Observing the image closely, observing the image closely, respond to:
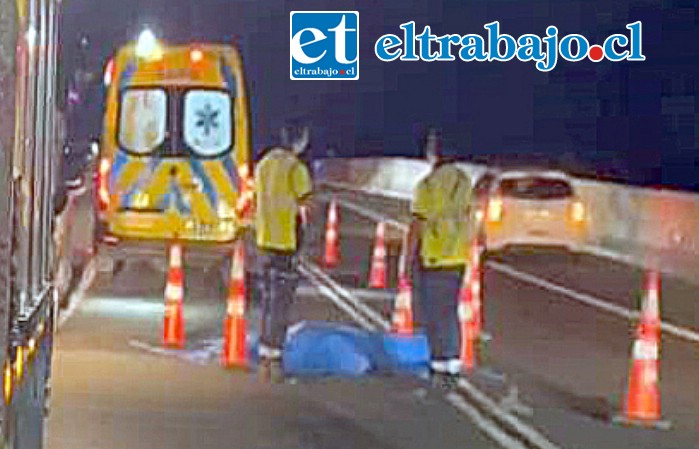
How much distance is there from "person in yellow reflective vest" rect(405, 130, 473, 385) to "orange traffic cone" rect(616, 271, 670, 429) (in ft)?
5.87

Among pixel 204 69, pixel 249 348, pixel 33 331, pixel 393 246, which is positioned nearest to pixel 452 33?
pixel 393 246

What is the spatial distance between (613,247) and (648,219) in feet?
4.42

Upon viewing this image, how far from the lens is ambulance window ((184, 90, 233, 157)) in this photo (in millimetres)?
22453

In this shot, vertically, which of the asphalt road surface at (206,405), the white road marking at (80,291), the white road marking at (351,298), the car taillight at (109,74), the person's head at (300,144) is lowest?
the asphalt road surface at (206,405)

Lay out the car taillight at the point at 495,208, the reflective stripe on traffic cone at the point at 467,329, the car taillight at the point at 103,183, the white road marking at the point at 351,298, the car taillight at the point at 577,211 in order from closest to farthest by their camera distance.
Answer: the reflective stripe on traffic cone at the point at 467,329 < the white road marking at the point at 351,298 < the car taillight at the point at 103,183 < the car taillight at the point at 495,208 < the car taillight at the point at 577,211

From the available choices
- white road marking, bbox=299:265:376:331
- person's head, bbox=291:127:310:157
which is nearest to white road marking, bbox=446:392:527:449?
person's head, bbox=291:127:310:157

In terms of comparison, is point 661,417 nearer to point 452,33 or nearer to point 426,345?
point 426,345

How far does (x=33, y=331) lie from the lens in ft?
23.4

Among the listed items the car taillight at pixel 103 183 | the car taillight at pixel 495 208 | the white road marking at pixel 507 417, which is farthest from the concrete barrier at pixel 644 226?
the white road marking at pixel 507 417

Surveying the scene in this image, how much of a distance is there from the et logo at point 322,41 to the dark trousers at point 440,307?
35.7 metres

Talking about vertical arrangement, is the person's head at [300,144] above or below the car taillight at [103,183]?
above

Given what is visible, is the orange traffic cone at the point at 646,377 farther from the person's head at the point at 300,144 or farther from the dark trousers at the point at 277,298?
the person's head at the point at 300,144

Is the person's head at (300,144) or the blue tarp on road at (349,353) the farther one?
the person's head at (300,144)

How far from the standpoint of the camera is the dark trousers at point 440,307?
50.0 ft
